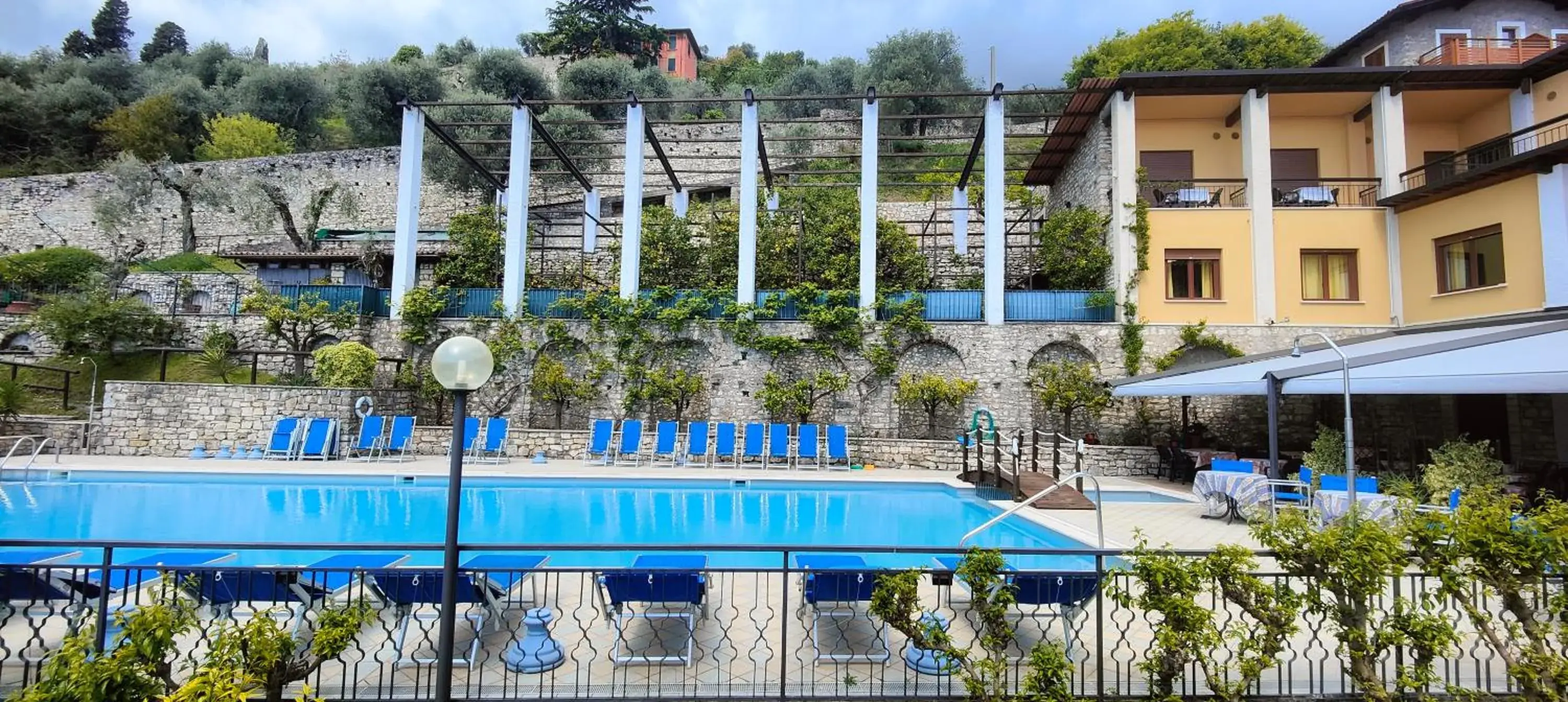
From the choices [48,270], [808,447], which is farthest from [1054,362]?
[48,270]

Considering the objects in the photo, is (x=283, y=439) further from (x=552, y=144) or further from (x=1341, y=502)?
(x=1341, y=502)

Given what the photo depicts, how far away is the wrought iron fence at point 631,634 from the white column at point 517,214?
12582mm

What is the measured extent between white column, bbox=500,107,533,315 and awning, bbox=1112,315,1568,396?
14.4 m

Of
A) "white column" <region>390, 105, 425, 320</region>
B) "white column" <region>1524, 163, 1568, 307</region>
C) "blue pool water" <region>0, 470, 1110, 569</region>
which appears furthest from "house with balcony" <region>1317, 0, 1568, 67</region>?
"white column" <region>390, 105, 425, 320</region>

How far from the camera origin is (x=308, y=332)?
57.3ft

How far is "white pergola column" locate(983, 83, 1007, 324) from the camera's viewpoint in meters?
15.9

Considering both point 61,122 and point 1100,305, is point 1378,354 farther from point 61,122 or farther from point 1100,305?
point 61,122

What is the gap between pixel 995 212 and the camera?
52.8 ft

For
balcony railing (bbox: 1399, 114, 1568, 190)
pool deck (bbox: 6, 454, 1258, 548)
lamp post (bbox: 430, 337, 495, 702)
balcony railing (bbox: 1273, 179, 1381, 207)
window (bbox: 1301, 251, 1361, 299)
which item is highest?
balcony railing (bbox: 1399, 114, 1568, 190)

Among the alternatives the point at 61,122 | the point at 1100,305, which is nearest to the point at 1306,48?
the point at 1100,305

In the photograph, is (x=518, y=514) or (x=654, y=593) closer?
(x=654, y=593)

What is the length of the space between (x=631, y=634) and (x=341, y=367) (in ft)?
45.3

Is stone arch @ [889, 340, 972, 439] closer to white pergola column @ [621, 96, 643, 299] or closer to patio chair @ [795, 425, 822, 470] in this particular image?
patio chair @ [795, 425, 822, 470]

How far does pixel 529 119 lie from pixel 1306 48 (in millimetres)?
34280
